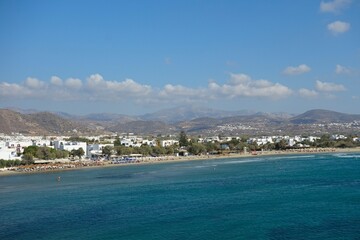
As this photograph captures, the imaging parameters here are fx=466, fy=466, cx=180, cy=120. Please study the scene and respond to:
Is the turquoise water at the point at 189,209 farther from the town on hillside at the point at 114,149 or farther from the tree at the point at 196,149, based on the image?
the tree at the point at 196,149

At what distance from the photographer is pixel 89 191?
3506 centimetres

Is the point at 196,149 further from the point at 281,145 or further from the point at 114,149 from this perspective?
the point at 281,145

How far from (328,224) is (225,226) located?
14.8 ft

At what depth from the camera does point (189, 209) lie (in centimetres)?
2558

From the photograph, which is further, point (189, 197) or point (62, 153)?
point (62, 153)

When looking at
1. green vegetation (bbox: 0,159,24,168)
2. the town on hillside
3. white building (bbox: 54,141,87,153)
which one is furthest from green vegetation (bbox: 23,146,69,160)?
white building (bbox: 54,141,87,153)

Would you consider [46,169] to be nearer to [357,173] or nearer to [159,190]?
[159,190]

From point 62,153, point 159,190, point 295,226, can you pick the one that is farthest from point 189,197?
point 62,153

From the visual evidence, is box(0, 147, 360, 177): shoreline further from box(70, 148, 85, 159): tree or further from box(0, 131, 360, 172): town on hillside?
box(70, 148, 85, 159): tree

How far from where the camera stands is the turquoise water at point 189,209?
20.0 meters

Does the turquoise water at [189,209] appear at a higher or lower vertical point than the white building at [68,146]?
lower

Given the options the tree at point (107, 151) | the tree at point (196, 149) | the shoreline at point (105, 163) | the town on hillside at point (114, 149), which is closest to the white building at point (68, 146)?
the town on hillside at point (114, 149)

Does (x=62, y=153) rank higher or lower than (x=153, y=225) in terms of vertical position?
higher

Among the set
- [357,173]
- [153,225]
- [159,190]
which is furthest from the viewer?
[357,173]
